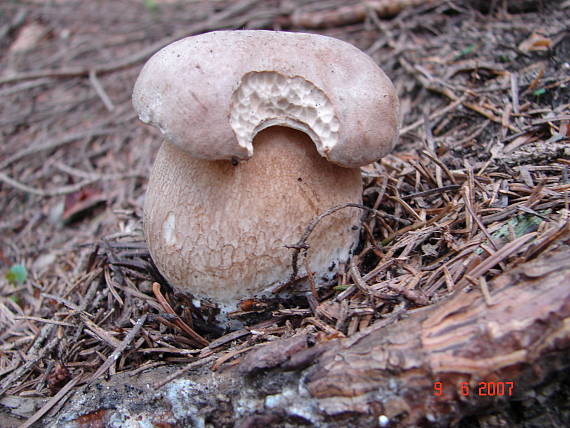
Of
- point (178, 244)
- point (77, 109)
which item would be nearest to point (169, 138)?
point (178, 244)

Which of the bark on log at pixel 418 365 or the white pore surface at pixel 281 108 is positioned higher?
the white pore surface at pixel 281 108

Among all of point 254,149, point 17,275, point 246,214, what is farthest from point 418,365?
point 17,275

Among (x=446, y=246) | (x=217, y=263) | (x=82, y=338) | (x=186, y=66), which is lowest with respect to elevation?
(x=82, y=338)

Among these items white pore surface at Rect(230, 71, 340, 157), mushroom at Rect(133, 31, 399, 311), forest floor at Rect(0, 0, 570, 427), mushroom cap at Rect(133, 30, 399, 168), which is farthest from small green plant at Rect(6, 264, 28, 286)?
white pore surface at Rect(230, 71, 340, 157)

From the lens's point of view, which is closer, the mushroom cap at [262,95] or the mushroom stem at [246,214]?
the mushroom cap at [262,95]

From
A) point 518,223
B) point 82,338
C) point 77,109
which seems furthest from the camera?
point 77,109

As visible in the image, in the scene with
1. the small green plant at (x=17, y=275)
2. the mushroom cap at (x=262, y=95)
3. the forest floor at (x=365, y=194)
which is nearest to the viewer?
the mushroom cap at (x=262, y=95)

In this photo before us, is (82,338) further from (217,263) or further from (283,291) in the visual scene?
(283,291)
